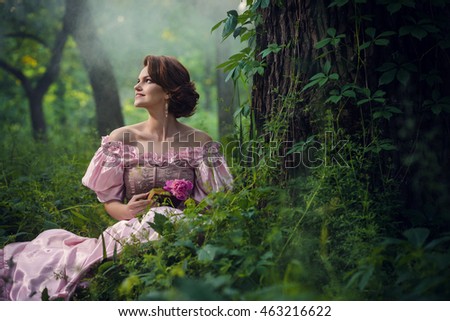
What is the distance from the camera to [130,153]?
357cm

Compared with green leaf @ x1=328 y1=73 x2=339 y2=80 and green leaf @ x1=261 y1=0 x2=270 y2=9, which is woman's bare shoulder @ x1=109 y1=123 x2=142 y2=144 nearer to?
green leaf @ x1=261 y1=0 x2=270 y2=9

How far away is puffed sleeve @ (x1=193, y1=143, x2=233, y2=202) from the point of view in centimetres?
352

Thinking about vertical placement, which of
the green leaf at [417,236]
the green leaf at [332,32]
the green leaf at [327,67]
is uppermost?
the green leaf at [332,32]

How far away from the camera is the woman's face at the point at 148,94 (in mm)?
3561

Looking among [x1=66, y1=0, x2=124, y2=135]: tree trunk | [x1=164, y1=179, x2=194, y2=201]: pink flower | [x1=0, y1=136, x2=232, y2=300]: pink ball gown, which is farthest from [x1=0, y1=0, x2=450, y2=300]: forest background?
[x1=66, y1=0, x2=124, y2=135]: tree trunk

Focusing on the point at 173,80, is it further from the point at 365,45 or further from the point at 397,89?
the point at 397,89

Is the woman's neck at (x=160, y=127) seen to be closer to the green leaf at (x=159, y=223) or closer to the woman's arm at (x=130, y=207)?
the woman's arm at (x=130, y=207)

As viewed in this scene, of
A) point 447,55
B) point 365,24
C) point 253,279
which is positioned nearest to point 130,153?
point 253,279

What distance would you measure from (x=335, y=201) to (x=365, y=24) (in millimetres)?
910

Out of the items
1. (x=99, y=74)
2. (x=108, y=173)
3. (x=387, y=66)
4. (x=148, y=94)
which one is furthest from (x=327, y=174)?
(x=99, y=74)

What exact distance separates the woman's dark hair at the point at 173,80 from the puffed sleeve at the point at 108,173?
1.44ft

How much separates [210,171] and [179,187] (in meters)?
0.26

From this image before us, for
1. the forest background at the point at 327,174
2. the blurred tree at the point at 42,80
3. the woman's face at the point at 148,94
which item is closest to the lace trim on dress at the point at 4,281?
the forest background at the point at 327,174

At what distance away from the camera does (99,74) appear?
276 inches
